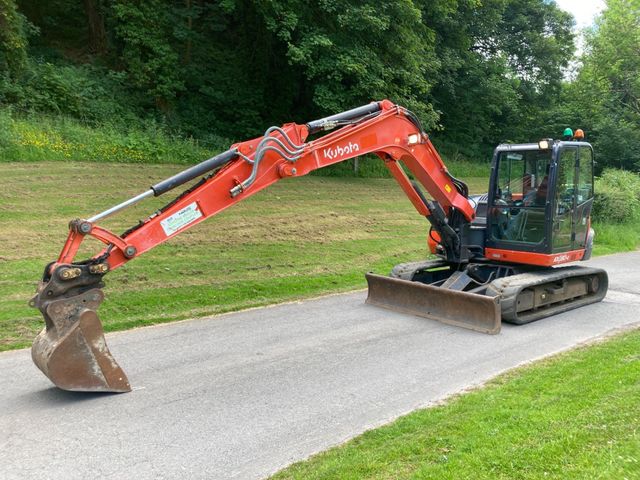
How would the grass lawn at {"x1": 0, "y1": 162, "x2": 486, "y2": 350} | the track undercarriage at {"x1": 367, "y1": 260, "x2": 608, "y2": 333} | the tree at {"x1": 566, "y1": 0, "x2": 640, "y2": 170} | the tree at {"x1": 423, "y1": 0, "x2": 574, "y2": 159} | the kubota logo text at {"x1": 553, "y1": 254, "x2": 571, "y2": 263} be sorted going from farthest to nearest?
the tree at {"x1": 423, "y1": 0, "x2": 574, "y2": 159}
the tree at {"x1": 566, "y1": 0, "x2": 640, "y2": 170}
the kubota logo text at {"x1": 553, "y1": 254, "x2": 571, "y2": 263}
the grass lawn at {"x1": 0, "y1": 162, "x2": 486, "y2": 350}
the track undercarriage at {"x1": 367, "y1": 260, "x2": 608, "y2": 333}

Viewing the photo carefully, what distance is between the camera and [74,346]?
509 cm

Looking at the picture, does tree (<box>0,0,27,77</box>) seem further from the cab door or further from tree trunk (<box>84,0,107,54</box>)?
the cab door

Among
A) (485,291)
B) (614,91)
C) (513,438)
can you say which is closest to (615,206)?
(485,291)

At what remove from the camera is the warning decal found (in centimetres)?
566

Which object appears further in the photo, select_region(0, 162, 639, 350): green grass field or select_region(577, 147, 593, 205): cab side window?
select_region(577, 147, 593, 205): cab side window

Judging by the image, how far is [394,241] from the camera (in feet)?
45.4

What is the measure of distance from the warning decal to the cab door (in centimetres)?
535

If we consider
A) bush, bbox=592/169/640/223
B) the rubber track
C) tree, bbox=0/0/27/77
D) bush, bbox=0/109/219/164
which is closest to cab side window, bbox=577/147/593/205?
the rubber track

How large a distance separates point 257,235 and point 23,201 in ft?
15.6

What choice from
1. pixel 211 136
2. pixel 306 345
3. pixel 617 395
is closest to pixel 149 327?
pixel 306 345

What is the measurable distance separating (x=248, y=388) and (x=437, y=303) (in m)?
3.54

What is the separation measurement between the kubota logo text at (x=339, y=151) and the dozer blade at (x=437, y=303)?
238 centimetres

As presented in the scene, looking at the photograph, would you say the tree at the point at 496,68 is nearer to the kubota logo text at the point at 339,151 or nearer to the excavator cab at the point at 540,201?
the excavator cab at the point at 540,201

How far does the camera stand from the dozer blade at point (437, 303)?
7.60 m
